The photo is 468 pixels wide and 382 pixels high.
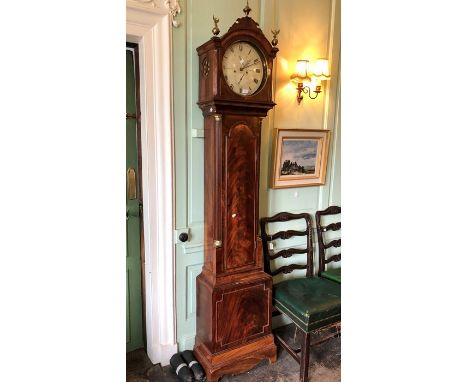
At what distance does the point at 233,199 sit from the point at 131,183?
73 centimetres

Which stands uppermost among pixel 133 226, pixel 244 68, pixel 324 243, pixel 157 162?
pixel 244 68

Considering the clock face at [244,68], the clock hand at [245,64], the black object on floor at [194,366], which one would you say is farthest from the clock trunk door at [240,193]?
the black object on floor at [194,366]

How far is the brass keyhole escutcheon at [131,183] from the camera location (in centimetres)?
236

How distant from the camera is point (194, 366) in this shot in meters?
2.23

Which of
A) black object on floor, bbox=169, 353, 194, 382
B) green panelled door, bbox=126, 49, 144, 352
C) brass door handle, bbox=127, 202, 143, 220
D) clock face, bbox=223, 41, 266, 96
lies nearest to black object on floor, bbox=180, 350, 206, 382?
black object on floor, bbox=169, 353, 194, 382

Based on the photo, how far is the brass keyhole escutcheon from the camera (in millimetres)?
2359

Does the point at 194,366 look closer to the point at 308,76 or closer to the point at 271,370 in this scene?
the point at 271,370

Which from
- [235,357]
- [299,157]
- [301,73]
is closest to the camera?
[235,357]

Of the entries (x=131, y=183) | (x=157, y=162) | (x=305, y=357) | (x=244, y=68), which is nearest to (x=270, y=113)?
(x=244, y=68)

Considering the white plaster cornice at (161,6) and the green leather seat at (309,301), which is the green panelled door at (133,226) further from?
the green leather seat at (309,301)

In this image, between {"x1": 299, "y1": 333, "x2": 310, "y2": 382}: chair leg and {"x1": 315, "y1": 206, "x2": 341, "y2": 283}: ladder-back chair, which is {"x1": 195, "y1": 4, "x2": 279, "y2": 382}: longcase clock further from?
{"x1": 315, "y1": 206, "x2": 341, "y2": 283}: ladder-back chair
